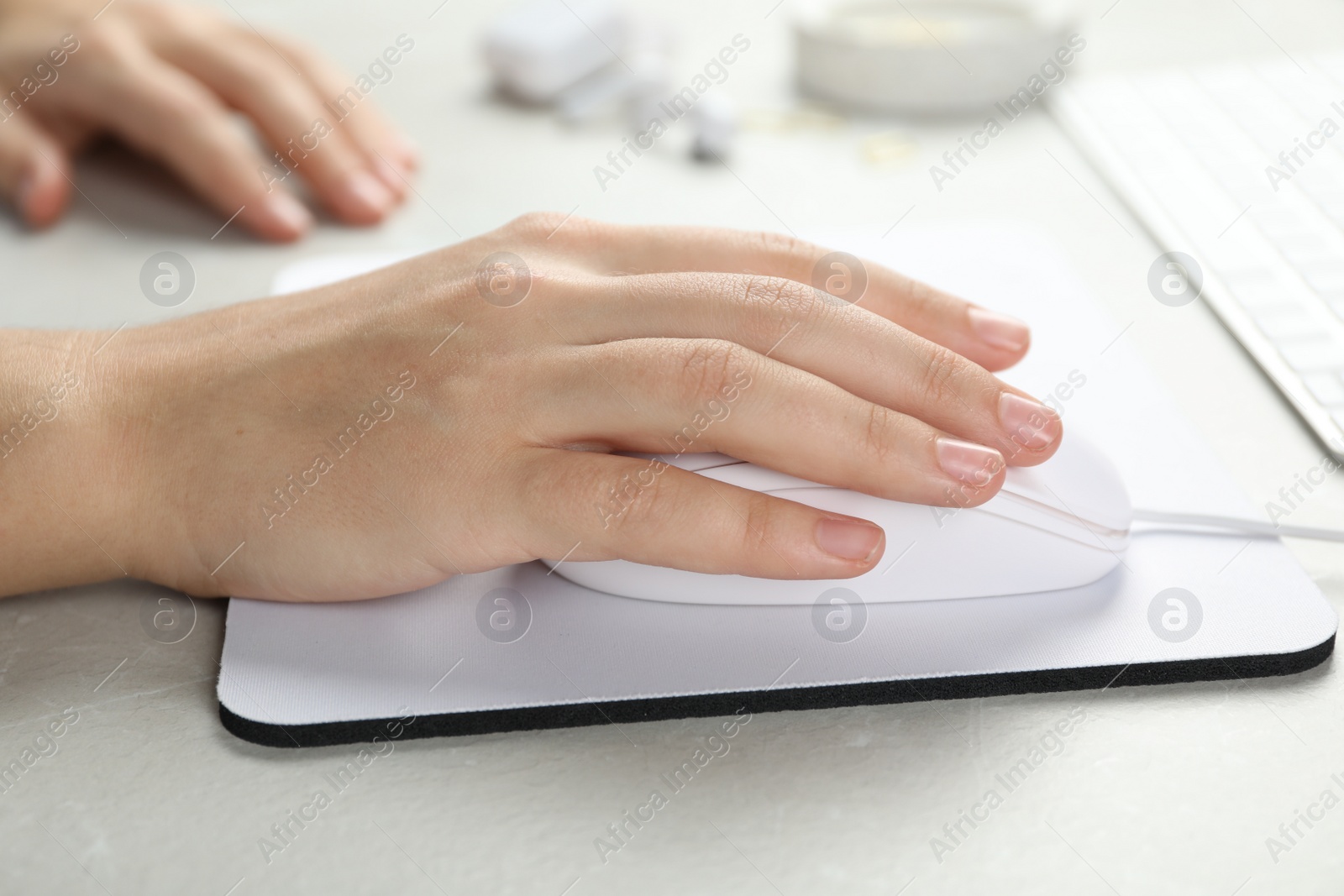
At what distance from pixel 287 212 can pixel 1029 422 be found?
0.67 metres

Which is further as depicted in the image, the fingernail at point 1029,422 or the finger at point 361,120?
the finger at point 361,120

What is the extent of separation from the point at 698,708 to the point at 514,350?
21 centimetres

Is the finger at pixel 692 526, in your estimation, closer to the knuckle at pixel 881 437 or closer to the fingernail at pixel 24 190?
the knuckle at pixel 881 437

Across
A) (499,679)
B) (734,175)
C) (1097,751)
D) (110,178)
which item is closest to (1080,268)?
(734,175)

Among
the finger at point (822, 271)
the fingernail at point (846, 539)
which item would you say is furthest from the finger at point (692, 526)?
the finger at point (822, 271)

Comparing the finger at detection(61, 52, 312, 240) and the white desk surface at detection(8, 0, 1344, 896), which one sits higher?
the white desk surface at detection(8, 0, 1344, 896)

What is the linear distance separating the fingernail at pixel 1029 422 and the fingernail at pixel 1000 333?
89mm

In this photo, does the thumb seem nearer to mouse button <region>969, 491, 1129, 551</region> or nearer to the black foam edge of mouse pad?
the black foam edge of mouse pad

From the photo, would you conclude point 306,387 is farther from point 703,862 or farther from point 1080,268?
point 1080,268

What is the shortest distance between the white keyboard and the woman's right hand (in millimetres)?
237

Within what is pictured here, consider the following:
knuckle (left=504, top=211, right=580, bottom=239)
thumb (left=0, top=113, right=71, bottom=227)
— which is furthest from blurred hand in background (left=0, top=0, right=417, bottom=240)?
knuckle (left=504, top=211, right=580, bottom=239)

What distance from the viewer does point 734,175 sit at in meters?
1.03

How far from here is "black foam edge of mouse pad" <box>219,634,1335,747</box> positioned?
497mm

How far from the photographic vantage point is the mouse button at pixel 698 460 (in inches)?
21.9
